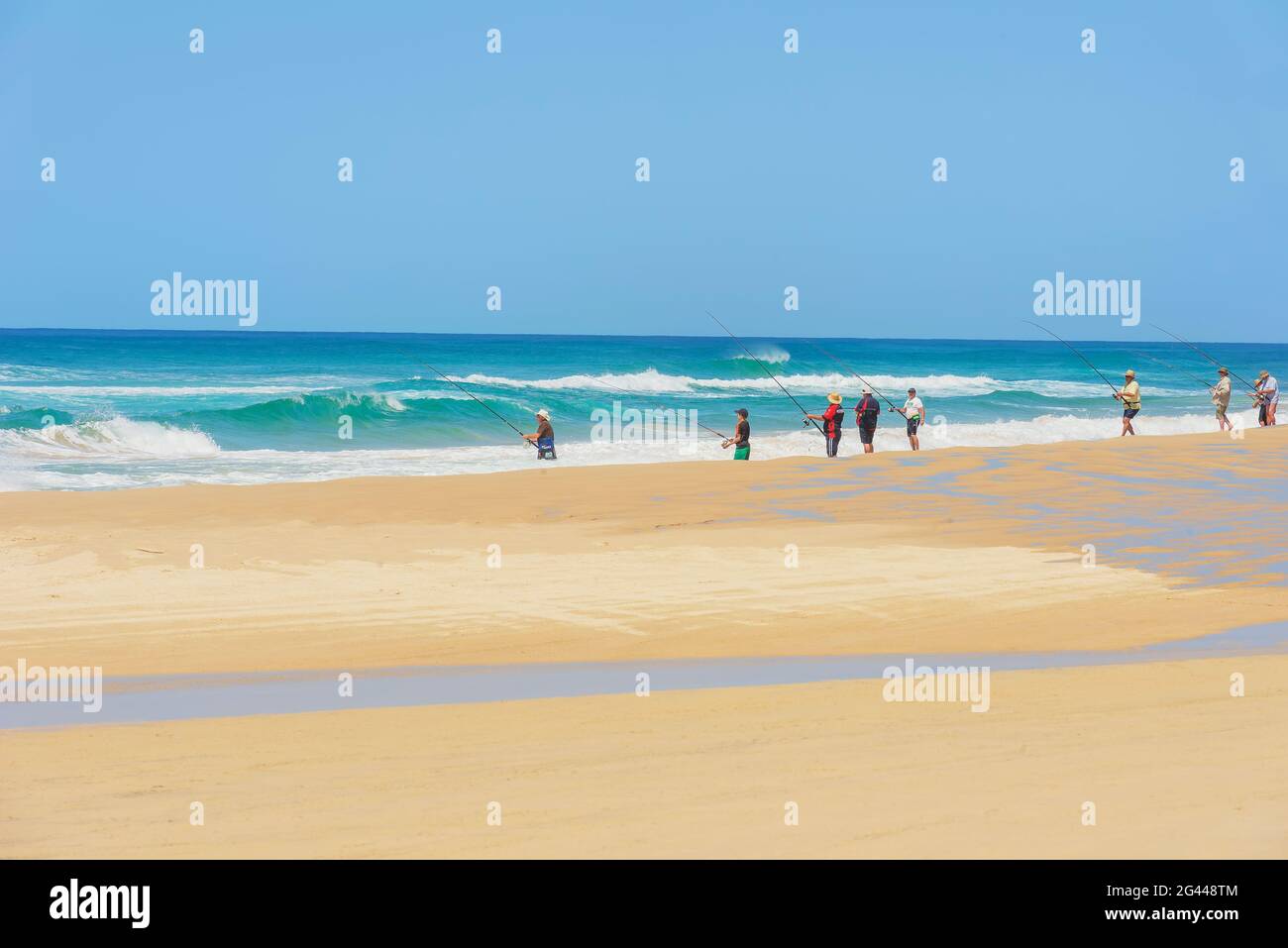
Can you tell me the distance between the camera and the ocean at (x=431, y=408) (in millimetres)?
25406

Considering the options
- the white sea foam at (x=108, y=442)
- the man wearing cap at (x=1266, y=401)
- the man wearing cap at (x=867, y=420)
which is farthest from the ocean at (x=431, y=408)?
the man wearing cap at (x=867, y=420)

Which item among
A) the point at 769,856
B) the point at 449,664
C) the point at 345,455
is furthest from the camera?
the point at 345,455

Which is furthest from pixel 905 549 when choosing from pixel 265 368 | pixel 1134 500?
pixel 265 368

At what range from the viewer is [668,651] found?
8.38 meters

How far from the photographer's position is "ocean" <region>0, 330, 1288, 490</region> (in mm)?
25406

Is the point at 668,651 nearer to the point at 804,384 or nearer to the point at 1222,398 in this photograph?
the point at 1222,398

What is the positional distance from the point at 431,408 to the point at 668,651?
29.5 m

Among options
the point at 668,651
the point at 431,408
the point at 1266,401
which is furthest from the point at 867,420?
the point at 431,408

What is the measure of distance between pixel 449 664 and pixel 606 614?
1636 mm

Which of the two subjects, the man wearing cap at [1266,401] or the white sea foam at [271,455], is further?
the man wearing cap at [1266,401]

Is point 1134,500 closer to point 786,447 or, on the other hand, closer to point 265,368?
point 786,447

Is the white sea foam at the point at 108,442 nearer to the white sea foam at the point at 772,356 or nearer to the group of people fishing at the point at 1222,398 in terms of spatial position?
the group of people fishing at the point at 1222,398

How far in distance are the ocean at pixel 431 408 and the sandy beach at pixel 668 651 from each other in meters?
9.00
